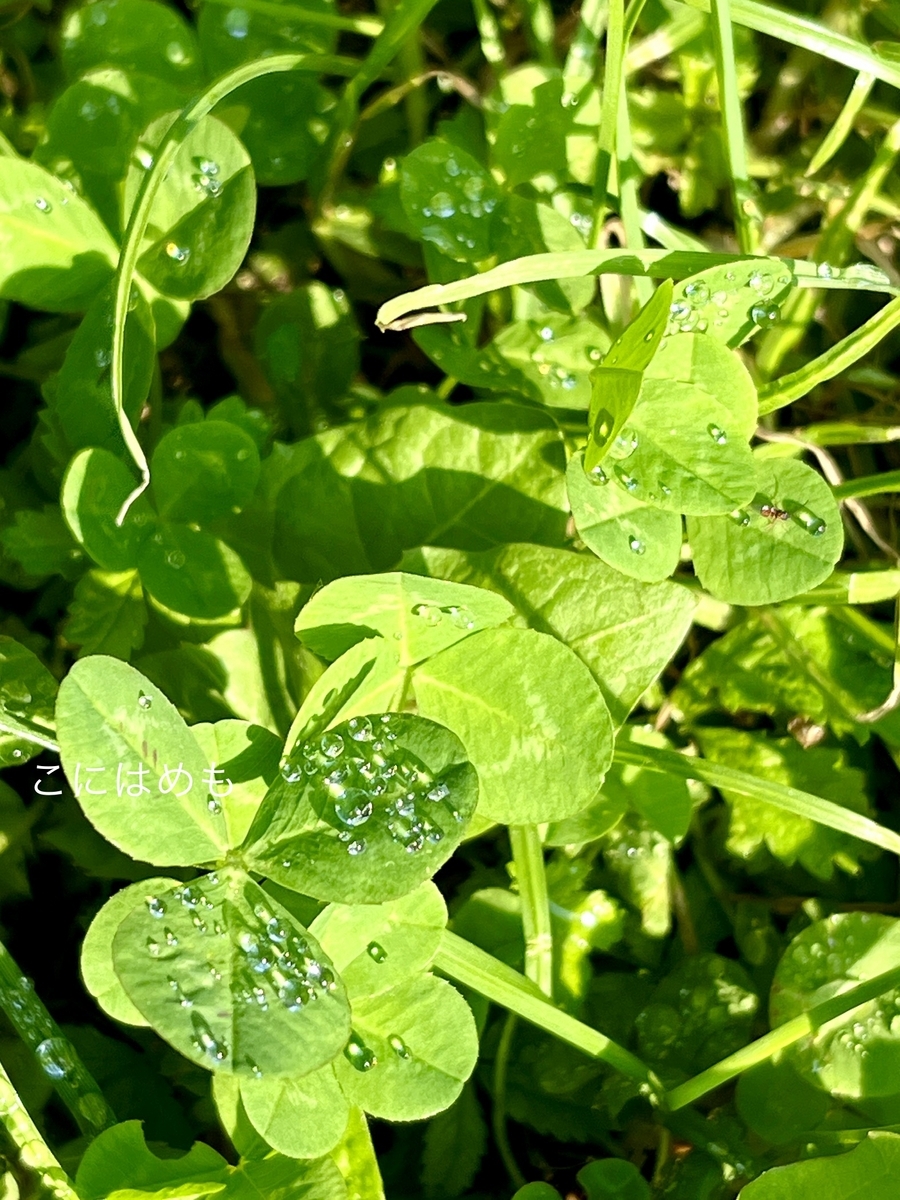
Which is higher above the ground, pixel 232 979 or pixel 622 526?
pixel 622 526

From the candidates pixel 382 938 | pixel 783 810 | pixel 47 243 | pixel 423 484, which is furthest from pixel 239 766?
pixel 783 810

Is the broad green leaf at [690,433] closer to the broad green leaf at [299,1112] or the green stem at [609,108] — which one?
the green stem at [609,108]

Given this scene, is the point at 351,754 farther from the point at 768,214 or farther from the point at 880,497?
the point at 768,214

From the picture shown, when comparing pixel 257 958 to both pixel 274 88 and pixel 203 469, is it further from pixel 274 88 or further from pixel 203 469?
pixel 274 88

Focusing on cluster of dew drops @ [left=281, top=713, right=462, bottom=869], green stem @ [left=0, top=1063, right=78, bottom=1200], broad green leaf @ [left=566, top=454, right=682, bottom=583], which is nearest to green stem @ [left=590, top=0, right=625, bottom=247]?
broad green leaf @ [left=566, top=454, right=682, bottom=583]

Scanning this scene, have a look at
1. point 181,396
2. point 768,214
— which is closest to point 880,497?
point 768,214

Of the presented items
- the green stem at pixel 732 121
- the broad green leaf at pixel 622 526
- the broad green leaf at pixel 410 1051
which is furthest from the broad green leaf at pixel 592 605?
the green stem at pixel 732 121
